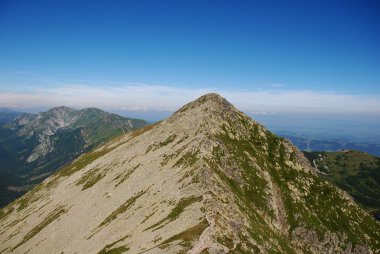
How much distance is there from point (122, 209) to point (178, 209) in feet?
85.3

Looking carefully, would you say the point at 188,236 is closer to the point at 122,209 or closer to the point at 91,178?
the point at 122,209

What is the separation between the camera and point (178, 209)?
86812 millimetres

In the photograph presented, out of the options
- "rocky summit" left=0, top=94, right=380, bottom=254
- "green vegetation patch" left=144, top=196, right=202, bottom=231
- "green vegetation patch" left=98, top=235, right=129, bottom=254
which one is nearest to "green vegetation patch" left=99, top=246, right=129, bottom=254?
"green vegetation patch" left=98, top=235, right=129, bottom=254

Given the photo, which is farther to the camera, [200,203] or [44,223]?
[44,223]

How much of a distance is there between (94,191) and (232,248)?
8021 cm

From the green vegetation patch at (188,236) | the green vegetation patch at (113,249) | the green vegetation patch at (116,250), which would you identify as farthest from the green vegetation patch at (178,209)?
the green vegetation patch at (188,236)

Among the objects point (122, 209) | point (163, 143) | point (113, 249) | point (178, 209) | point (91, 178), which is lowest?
point (91, 178)

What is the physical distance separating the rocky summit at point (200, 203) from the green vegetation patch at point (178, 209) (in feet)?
1.10

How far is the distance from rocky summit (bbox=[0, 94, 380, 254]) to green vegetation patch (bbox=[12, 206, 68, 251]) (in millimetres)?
526

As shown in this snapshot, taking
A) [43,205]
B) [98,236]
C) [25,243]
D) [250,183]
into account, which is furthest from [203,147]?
[43,205]

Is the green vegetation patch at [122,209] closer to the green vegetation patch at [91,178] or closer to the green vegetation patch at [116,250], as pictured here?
the green vegetation patch at [116,250]

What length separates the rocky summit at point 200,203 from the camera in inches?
3162

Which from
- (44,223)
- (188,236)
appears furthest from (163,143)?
(188,236)

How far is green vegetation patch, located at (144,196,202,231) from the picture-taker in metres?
83.3
